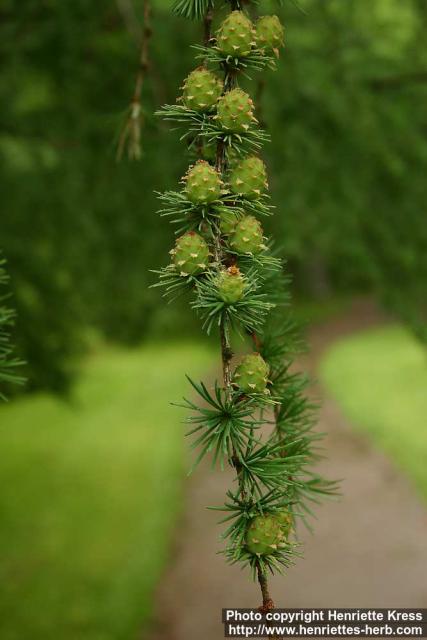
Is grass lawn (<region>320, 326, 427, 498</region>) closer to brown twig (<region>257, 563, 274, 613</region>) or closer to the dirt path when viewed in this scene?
the dirt path

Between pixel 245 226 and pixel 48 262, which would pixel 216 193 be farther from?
pixel 48 262

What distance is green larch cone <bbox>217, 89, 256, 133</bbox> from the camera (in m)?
1.03

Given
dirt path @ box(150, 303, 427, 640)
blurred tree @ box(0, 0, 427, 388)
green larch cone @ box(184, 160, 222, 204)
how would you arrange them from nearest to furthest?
green larch cone @ box(184, 160, 222, 204) < blurred tree @ box(0, 0, 427, 388) < dirt path @ box(150, 303, 427, 640)

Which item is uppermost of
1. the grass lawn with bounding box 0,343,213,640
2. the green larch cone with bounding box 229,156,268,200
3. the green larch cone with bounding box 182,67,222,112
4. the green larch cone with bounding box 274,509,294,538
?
the grass lawn with bounding box 0,343,213,640

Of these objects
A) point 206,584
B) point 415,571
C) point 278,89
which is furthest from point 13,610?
point 278,89

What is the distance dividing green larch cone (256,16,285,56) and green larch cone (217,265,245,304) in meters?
0.39

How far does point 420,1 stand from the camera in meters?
4.25

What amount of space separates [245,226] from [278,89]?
2956 millimetres

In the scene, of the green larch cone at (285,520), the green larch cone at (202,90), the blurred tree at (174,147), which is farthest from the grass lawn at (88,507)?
the green larch cone at (202,90)

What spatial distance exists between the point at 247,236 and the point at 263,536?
0.43 metres

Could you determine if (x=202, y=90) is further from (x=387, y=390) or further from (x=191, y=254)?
(x=387, y=390)

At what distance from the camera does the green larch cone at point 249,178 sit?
107 cm

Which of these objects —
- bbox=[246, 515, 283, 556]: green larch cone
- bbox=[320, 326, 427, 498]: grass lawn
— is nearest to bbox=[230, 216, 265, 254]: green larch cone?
bbox=[246, 515, 283, 556]: green larch cone

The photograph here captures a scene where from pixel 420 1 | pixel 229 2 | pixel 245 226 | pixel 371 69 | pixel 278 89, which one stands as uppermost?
pixel 420 1
